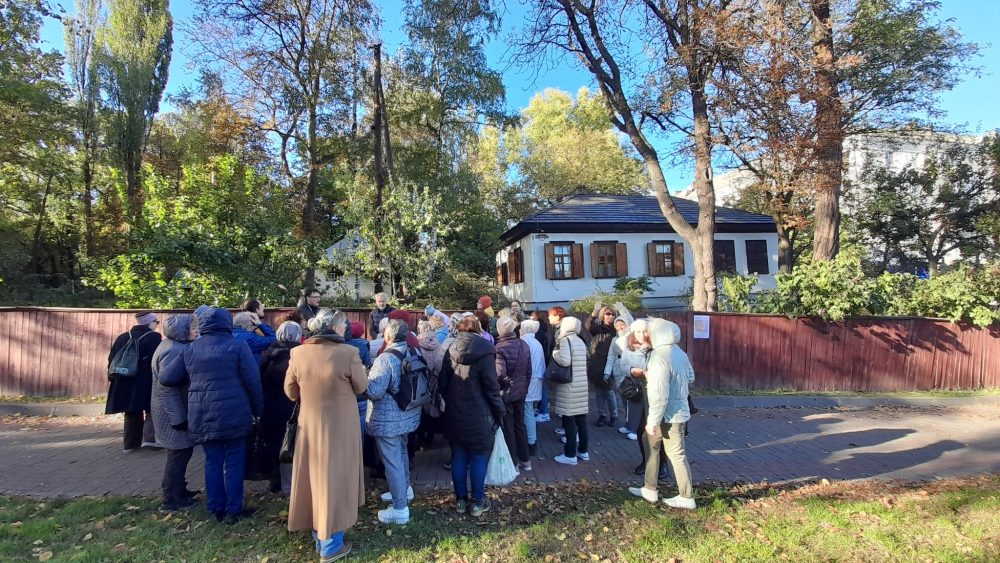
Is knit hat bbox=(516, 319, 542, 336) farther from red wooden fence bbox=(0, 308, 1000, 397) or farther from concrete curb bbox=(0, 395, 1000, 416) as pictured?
concrete curb bbox=(0, 395, 1000, 416)

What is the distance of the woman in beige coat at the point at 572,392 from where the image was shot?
534cm

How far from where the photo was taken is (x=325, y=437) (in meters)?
3.39

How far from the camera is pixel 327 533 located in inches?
131

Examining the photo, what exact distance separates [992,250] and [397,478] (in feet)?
87.2

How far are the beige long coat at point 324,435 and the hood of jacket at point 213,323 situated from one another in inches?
36.3

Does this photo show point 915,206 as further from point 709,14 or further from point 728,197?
point 709,14

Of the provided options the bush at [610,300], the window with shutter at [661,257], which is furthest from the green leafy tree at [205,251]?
the window with shutter at [661,257]

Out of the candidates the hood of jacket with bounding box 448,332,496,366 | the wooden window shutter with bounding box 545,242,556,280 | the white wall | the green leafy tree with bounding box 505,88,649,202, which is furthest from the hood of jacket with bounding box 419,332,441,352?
the green leafy tree with bounding box 505,88,649,202

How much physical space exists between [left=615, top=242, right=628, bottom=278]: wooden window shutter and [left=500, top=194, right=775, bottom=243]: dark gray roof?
76 cm

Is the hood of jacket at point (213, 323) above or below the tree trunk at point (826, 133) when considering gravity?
below

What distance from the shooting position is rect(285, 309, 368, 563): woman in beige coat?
3.38m

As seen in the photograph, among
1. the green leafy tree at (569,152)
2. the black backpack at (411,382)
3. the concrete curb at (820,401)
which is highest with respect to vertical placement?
the green leafy tree at (569,152)

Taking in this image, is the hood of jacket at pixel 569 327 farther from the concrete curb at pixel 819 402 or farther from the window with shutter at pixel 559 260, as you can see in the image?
the window with shutter at pixel 559 260

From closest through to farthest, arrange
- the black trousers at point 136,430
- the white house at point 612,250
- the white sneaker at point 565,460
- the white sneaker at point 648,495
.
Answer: the white sneaker at point 648,495, the white sneaker at point 565,460, the black trousers at point 136,430, the white house at point 612,250
